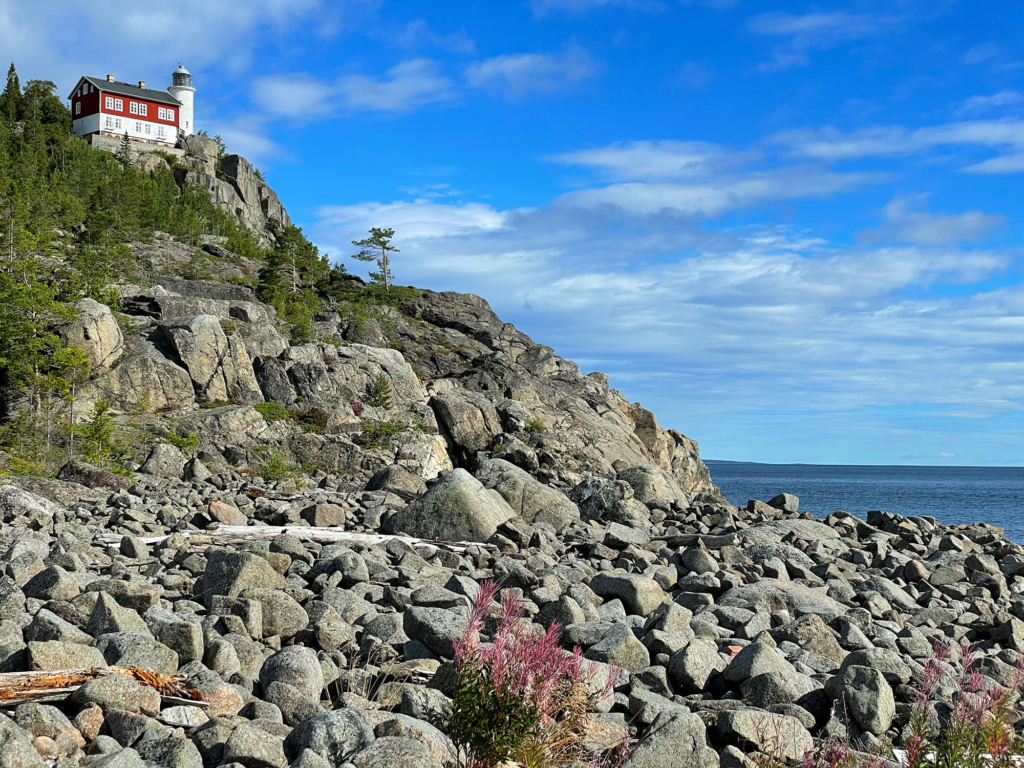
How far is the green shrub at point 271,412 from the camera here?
1417 inches

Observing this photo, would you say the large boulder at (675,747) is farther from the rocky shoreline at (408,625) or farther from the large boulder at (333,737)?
the large boulder at (333,737)

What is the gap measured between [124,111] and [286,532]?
316 ft

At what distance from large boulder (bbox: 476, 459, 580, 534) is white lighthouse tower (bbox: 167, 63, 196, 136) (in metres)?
101

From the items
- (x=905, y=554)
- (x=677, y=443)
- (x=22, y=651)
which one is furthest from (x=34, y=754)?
(x=677, y=443)

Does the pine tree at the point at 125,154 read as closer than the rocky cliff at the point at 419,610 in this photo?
No

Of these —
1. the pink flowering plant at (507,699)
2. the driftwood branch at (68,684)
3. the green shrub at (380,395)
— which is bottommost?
the driftwood branch at (68,684)

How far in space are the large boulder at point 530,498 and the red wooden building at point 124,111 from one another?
9163cm

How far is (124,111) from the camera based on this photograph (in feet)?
314

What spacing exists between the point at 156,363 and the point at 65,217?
112 feet

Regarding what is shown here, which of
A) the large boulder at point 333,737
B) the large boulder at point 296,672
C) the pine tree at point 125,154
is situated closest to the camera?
the large boulder at point 333,737

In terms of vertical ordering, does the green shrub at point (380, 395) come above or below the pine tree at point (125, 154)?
below

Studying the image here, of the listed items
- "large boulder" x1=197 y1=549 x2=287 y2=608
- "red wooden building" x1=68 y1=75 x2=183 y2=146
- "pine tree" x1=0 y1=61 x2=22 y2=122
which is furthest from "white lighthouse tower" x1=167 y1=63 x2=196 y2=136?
"large boulder" x1=197 y1=549 x2=287 y2=608

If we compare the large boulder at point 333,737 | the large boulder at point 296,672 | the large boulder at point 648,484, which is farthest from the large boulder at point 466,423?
the large boulder at point 333,737

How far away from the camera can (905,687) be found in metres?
7.39
